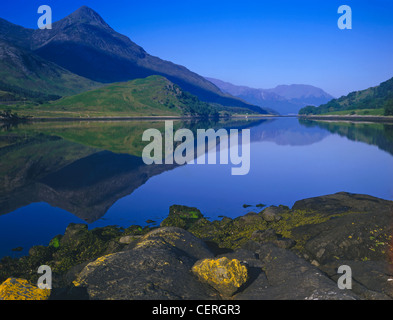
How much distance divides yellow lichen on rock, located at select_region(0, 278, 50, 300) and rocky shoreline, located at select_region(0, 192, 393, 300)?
39 mm

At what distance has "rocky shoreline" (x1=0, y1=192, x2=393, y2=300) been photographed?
427 inches

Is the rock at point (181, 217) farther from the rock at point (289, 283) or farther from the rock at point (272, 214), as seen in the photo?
the rock at point (289, 283)

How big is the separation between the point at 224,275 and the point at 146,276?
9.54 ft

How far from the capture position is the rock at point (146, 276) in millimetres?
10531

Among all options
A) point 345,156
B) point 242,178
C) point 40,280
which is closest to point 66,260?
point 40,280

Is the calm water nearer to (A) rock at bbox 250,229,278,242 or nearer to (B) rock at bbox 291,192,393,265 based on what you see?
(A) rock at bbox 250,229,278,242

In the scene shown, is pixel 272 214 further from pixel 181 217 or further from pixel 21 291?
pixel 21 291

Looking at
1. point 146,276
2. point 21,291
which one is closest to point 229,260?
point 146,276

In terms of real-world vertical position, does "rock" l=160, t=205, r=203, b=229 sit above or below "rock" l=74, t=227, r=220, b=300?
below

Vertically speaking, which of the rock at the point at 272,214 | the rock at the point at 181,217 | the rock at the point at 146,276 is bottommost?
the rock at the point at 181,217

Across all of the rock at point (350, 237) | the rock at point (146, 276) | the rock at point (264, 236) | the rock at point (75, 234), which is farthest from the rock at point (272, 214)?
the rock at point (75, 234)

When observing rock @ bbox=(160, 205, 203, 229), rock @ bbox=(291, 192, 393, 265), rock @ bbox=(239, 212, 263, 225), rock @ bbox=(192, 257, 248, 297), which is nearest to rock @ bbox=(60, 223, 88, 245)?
rock @ bbox=(160, 205, 203, 229)

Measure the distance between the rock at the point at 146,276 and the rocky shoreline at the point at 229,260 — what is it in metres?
0.04
